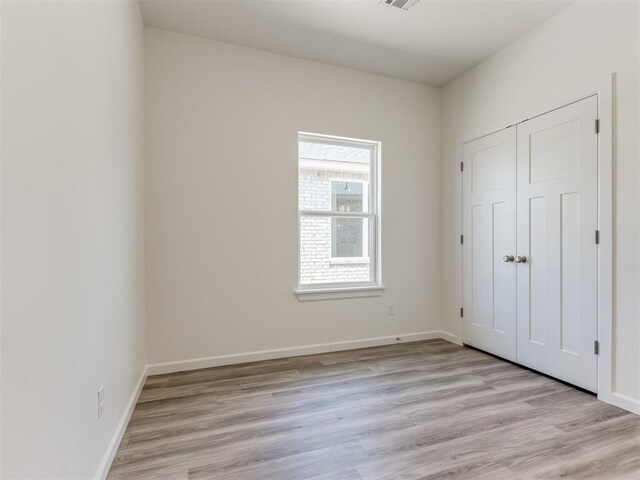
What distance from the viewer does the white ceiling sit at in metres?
2.55

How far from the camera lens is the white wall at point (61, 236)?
2.77 feet

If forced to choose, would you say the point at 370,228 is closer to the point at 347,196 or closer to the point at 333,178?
the point at 347,196

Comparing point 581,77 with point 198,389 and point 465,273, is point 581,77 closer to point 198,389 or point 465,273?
point 465,273

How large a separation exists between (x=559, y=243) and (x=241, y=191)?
271 centimetres

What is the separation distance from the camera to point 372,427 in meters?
1.99

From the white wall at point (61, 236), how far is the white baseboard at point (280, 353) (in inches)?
35.8

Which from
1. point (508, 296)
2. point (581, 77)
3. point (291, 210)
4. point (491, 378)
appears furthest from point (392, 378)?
point (581, 77)

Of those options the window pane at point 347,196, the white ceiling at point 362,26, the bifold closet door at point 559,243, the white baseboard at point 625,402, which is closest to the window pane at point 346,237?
the window pane at point 347,196

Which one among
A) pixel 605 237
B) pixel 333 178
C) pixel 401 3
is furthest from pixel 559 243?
pixel 401 3

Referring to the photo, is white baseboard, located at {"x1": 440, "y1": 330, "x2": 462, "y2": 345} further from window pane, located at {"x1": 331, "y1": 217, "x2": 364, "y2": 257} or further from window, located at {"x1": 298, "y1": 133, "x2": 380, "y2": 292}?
window pane, located at {"x1": 331, "y1": 217, "x2": 364, "y2": 257}

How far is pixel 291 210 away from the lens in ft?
10.6

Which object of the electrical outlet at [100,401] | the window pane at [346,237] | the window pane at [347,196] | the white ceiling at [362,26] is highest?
the white ceiling at [362,26]

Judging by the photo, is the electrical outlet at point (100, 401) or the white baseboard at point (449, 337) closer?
the electrical outlet at point (100, 401)

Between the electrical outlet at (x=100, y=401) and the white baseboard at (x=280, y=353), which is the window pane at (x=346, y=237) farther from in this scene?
the electrical outlet at (x=100, y=401)
